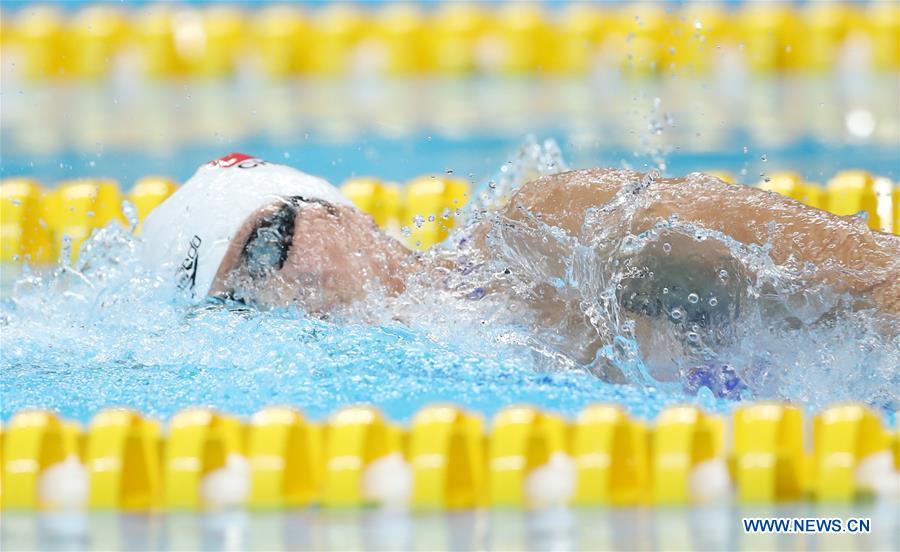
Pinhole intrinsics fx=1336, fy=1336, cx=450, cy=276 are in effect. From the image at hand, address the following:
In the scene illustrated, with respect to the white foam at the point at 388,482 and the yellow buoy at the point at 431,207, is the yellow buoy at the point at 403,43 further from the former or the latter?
the white foam at the point at 388,482

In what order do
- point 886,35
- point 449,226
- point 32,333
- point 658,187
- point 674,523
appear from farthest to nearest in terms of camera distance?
point 886,35 < point 449,226 < point 32,333 < point 658,187 < point 674,523

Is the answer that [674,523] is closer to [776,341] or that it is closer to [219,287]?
[776,341]

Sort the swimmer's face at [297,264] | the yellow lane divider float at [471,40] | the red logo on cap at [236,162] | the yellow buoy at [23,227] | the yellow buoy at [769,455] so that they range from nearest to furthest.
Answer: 1. the yellow buoy at [769,455]
2. the swimmer's face at [297,264]
3. the red logo on cap at [236,162]
4. the yellow buoy at [23,227]
5. the yellow lane divider float at [471,40]

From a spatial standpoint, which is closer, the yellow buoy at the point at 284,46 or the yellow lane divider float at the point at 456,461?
the yellow lane divider float at the point at 456,461

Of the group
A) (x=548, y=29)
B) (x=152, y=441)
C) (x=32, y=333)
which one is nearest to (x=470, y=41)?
(x=548, y=29)

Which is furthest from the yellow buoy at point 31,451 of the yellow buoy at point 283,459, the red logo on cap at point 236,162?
the red logo on cap at point 236,162

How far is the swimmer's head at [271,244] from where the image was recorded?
2.33 m

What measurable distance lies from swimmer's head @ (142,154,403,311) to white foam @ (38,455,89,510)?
1.95 feet

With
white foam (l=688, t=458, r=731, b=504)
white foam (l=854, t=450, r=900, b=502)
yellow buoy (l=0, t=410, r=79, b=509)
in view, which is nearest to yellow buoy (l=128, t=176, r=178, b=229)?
yellow buoy (l=0, t=410, r=79, b=509)

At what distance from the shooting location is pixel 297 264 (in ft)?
7.63

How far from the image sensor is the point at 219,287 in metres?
2.35

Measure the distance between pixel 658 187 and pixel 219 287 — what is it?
2.57 feet

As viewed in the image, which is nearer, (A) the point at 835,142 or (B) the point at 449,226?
(B) the point at 449,226

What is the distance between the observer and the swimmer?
6.98 ft
